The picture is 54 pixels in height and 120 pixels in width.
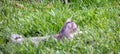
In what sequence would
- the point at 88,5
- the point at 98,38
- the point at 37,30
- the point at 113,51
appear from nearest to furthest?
1. the point at 113,51
2. the point at 98,38
3. the point at 37,30
4. the point at 88,5

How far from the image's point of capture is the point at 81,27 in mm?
5797

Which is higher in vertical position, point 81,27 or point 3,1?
point 3,1

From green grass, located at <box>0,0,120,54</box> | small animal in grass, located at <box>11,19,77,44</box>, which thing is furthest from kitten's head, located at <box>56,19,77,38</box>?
green grass, located at <box>0,0,120,54</box>

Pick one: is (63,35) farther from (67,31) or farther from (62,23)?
(62,23)

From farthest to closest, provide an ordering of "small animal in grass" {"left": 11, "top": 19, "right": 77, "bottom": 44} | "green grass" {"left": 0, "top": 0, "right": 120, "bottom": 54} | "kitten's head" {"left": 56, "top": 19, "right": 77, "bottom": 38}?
"kitten's head" {"left": 56, "top": 19, "right": 77, "bottom": 38} → "small animal in grass" {"left": 11, "top": 19, "right": 77, "bottom": 44} → "green grass" {"left": 0, "top": 0, "right": 120, "bottom": 54}

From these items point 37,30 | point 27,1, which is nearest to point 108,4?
point 27,1

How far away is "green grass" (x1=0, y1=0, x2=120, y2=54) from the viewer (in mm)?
4704

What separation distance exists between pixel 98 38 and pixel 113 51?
0.41 metres

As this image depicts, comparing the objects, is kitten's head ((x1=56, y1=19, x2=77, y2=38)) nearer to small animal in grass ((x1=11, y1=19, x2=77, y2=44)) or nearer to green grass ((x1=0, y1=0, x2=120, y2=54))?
small animal in grass ((x1=11, y1=19, x2=77, y2=44))

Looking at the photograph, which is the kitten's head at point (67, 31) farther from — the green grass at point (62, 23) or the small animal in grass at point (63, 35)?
the green grass at point (62, 23)

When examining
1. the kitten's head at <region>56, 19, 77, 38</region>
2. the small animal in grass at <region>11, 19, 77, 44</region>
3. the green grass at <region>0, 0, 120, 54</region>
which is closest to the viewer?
the green grass at <region>0, 0, 120, 54</region>

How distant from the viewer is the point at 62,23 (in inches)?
232

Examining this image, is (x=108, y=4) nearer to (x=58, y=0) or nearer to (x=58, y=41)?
(x=58, y=0)

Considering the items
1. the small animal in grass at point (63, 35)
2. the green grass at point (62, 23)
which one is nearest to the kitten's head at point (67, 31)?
the small animal in grass at point (63, 35)
